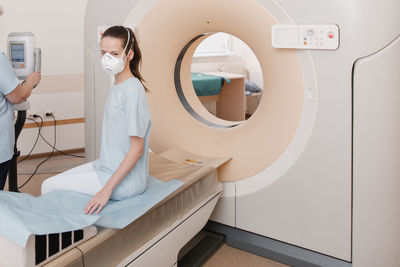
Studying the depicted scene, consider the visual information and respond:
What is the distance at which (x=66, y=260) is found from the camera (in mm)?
1050

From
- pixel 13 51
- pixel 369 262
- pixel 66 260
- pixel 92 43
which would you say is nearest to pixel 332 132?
pixel 369 262

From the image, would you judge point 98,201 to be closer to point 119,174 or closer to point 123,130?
point 119,174

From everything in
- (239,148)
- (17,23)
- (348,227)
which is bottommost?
(348,227)

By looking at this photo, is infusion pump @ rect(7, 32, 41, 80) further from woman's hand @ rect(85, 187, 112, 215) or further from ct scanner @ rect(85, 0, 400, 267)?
woman's hand @ rect(85, 187, 112, 215)

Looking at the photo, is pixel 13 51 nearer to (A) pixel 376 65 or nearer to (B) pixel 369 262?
(A) pixel 376 65

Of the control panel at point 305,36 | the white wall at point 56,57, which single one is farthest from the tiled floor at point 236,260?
the white wall at point 56,57

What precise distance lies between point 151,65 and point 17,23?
1710 mm

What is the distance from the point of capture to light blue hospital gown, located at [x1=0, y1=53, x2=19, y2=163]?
159 centimetres

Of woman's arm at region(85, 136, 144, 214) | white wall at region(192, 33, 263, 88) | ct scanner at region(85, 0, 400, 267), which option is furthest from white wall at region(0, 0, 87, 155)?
woman's arm at region(85, 136, 144, 214)

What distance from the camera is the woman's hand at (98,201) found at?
3.88ft

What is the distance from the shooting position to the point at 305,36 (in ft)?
4.92

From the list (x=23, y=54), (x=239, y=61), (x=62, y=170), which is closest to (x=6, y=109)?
(x=23, y=54)

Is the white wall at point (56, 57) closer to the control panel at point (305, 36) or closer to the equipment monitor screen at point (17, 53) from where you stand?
the equipment monitor screen at point (17, 53)

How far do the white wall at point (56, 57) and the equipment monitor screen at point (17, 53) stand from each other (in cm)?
126
